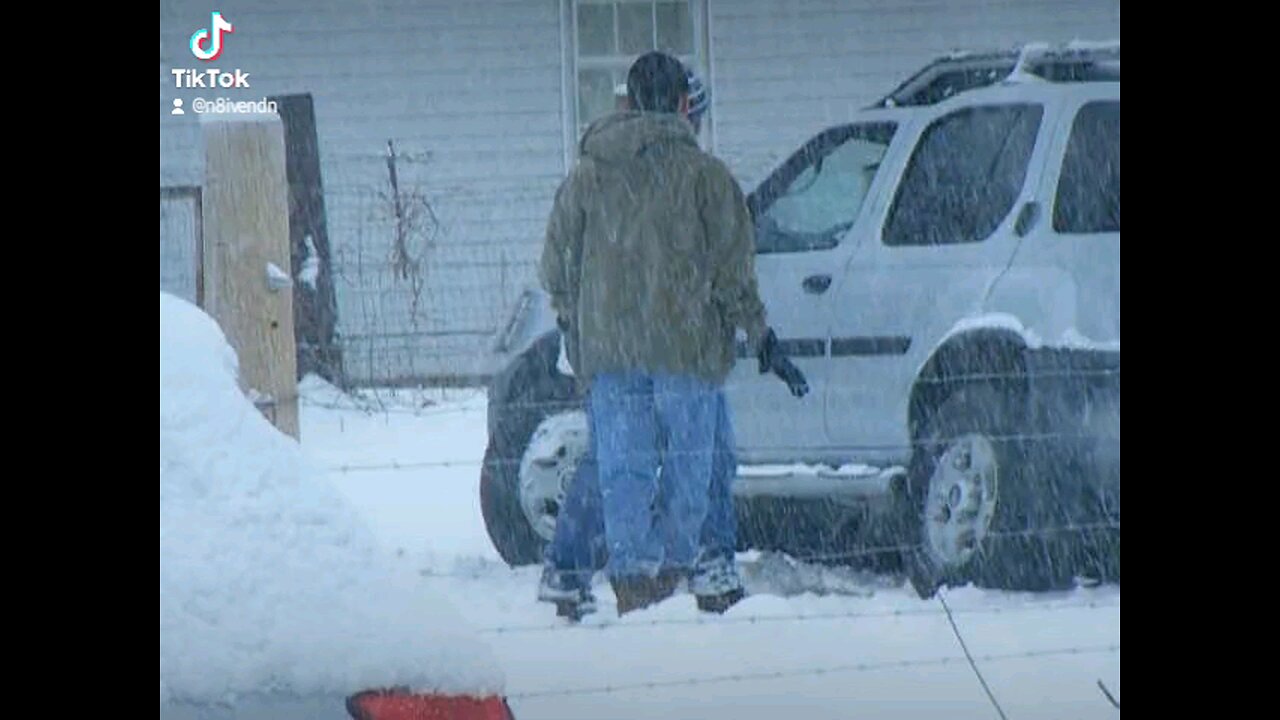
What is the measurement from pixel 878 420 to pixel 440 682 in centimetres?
284

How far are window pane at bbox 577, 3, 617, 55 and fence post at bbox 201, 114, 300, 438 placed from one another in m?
2.88

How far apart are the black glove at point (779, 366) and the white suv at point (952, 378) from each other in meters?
0.04

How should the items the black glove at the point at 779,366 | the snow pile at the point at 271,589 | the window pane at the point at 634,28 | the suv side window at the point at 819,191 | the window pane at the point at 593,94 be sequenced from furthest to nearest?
the window pane at the point at 593,94 < the window pane at the point at 634,28 < the suv side window at the point at 819,191 < the black glove at the point at 779,366 < the snow pile at the point at 271,589

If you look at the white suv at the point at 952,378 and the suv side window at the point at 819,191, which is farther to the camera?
the suv side window at the point at 819,191

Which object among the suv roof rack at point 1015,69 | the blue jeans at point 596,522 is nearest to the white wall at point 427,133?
the blue jeans at point 596,522

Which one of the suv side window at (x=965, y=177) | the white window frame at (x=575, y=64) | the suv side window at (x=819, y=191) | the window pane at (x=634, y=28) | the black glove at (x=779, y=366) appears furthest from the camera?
the window pane at (x=634, y=28)

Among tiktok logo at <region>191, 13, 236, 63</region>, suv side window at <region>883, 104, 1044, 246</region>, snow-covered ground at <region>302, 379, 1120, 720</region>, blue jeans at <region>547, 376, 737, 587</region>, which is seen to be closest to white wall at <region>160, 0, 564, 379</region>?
tiktok logo at <region>191, 13, 236, 63</region>

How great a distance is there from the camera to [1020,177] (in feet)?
22.1

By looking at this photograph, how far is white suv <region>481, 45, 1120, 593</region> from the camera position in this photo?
21.4 ft

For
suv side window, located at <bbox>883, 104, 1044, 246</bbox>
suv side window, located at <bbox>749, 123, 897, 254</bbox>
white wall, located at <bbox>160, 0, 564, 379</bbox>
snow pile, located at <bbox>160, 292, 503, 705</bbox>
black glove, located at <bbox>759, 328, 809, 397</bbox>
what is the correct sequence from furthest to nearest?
white wall, located at <bbox>160, 0, 564, 379</bbox>
suv side window, located at <bbox>749, 123, 897, 254</bbox>
suv side window, located at <bbox>883, 104, 1044, 246</bbox>
black glove, located at <bbox>759, 328, 809, 397</bbox>
snow pile, located at <bbox>160, 292, 503, 705</bbox>

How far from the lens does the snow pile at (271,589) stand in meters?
3.95

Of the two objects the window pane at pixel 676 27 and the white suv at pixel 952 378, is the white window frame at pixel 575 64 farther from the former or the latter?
the white suv at pixel 952 378

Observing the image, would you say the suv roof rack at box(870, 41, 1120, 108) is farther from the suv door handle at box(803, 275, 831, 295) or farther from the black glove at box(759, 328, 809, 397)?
the black glove at box(759, 328, 809, 397)

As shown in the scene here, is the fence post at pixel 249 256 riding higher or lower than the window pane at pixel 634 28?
lower
